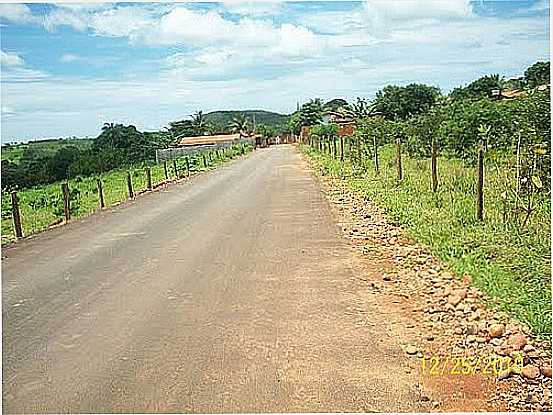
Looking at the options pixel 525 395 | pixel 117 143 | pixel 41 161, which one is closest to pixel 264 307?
pixel 525 395

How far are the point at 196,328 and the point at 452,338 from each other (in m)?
2.20

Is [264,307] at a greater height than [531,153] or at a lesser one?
lesser

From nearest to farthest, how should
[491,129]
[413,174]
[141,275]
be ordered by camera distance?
[141,275] < [413,174] < [491,129]

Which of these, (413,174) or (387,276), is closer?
(387,276)

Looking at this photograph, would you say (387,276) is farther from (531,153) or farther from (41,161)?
(41,161)

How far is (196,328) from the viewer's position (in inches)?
225

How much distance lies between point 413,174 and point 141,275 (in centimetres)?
1112

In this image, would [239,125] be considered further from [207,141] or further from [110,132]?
[110,132]

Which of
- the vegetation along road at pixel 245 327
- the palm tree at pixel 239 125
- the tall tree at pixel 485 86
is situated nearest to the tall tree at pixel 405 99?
the tall tree at pixel 485 86

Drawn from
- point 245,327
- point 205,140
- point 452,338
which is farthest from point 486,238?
point 205,140

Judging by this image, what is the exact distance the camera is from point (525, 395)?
3982 mm

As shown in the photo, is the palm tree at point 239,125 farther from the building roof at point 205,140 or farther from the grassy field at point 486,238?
the grassy field at point 486,238

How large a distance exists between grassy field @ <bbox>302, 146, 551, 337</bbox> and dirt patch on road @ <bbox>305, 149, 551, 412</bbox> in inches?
6.9

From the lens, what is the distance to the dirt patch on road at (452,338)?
4.04 meters
